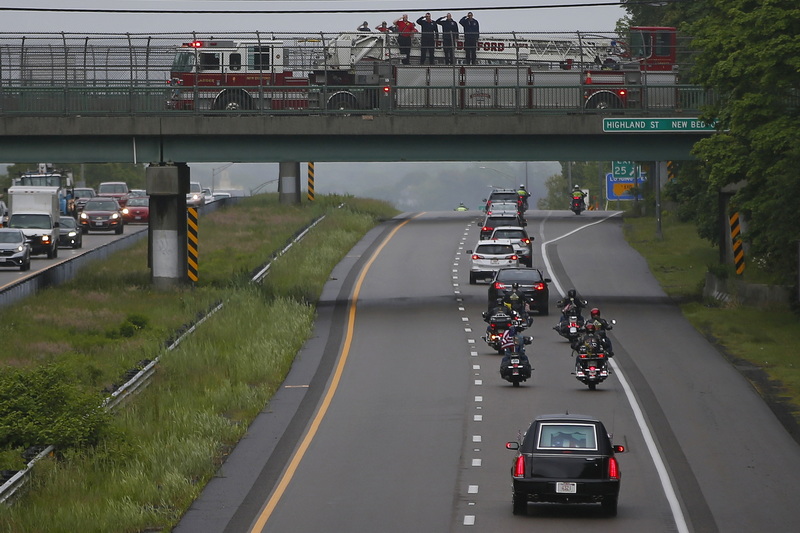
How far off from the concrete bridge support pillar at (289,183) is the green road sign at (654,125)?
1612 inches

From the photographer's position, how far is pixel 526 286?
4181cm

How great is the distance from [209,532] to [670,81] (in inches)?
1343

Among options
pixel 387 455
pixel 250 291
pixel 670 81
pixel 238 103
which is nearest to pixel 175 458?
pixel 387 455

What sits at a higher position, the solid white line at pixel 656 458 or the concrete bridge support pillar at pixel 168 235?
the concrete bridge support pillar at pixel 168 235

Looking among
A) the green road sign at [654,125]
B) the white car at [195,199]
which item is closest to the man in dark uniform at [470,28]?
the green road sign at [654,125]

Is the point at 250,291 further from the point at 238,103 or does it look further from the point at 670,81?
the point at 670,81

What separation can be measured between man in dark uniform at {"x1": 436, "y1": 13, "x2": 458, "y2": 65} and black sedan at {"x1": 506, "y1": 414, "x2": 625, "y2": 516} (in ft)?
93.2

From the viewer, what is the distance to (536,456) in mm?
18516

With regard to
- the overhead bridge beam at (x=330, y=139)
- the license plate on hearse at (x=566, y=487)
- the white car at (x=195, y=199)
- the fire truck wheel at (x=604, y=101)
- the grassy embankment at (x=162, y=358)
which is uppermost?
the fire truck wheel at (x=604, y=101)

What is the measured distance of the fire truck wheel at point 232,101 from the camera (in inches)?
1841

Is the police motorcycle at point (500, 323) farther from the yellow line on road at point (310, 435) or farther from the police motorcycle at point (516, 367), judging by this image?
the yellow line on road at point (310, 435)

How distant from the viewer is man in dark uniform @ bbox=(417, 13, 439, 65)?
45.8m

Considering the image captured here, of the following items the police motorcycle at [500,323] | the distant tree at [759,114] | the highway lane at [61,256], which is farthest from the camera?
the highway lane at [61,256]

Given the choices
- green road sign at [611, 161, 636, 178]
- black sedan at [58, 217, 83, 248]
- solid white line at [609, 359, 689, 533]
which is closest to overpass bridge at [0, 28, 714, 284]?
solid white line at [609, 359, 689, 533]
